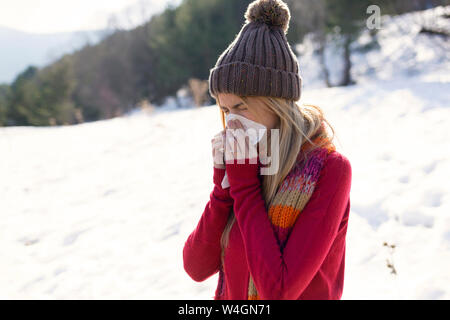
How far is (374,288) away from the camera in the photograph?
244cm

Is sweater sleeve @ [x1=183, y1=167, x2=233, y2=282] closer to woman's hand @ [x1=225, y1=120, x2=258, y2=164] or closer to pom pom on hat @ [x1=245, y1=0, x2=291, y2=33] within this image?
woman's hand @ [x1=225, y1=120, x2=258, y2=164]

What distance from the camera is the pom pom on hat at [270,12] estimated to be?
3.91ft

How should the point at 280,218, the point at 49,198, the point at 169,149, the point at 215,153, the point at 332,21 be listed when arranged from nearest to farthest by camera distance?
the point at 280,218 → the point at 215,153 → the point at 49,198 → the point at 169,149 → the point at 332,21

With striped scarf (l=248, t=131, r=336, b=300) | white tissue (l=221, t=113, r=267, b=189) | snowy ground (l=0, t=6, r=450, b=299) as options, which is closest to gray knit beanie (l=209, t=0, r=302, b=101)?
white tissue (l=221, t=113, r=267, b=189)

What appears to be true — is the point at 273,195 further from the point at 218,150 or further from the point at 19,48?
the point at 19,48

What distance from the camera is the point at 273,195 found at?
113cm

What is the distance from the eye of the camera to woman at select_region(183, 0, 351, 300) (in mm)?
999

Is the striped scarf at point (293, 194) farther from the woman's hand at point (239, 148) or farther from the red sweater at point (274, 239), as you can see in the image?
the woman's hand at point (239, 148)

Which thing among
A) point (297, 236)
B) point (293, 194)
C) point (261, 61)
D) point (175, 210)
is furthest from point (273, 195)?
point (175, 210)

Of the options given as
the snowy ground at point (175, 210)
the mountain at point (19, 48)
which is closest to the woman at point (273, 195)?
the snowy ground at point (175, 210)

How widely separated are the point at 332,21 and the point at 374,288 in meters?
12.5

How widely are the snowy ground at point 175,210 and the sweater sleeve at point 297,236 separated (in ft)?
5.85

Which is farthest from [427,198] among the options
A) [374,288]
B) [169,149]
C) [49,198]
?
[49,198]
